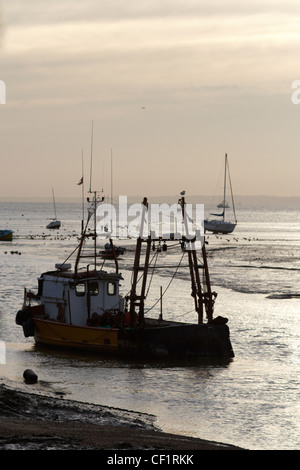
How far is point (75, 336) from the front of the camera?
3181cm

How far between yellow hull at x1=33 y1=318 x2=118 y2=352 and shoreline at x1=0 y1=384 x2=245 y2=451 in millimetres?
8166

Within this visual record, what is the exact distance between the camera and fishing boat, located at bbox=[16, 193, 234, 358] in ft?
98.6

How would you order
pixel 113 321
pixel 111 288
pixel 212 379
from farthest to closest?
pixel 111 288
pixel 113 321
pixel 212 379

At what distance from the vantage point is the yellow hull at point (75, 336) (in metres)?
30.9

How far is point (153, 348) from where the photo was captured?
3017 cm

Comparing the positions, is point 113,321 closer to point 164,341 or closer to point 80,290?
point 80,290

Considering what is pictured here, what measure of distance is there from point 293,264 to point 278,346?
162 ft

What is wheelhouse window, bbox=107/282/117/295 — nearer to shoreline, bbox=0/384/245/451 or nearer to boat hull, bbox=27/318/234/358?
boat hull, bbox=27/318/234/358

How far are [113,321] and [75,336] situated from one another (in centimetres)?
179

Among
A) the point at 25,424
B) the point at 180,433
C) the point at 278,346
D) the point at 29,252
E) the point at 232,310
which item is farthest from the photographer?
the point at 29,252

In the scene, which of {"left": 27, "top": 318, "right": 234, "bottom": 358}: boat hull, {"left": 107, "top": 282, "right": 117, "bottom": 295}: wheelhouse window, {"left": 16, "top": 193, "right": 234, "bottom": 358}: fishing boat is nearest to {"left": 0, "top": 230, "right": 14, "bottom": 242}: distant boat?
{"left": 16, "top": 193, "right": 234, "bottom": 358}: fishing boat

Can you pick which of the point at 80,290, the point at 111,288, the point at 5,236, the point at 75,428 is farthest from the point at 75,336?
the point at 5,236
